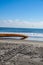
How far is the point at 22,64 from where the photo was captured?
2557 mm

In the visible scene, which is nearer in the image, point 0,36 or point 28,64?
point 28,64

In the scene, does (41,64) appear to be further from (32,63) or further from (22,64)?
(22,64)

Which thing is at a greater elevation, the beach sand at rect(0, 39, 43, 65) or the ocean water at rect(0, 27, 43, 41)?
the beach sand at rect(0, 39, 43, 65)

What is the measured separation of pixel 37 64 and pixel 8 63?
0.63 meters

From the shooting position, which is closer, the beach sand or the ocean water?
the beach sand

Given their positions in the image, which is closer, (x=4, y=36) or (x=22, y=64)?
(x=22, y=64)

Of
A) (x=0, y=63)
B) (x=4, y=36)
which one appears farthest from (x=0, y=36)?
(x=0, y=63)

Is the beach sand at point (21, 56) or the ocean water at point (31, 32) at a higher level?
the beach sand at point (21, 56)

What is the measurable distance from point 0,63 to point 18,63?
39 centimetres

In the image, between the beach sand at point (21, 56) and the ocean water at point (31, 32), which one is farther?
the ocean water at point (31, 32)

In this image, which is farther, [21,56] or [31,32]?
[31,32]

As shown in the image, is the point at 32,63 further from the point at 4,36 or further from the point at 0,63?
the point at 4,36

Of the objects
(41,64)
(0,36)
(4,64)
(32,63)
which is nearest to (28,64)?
(32,63)

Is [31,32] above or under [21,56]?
under
